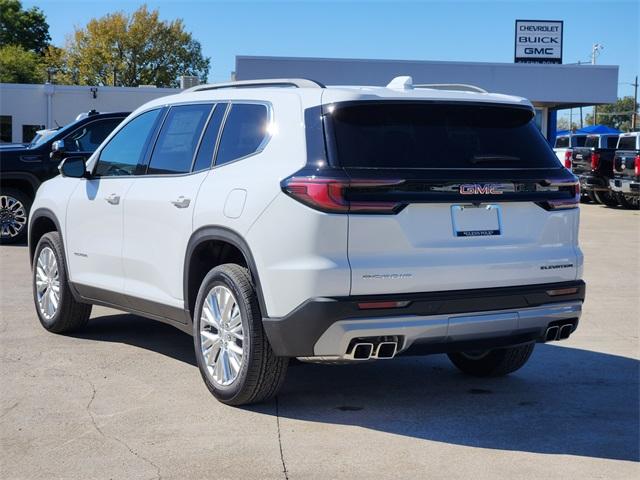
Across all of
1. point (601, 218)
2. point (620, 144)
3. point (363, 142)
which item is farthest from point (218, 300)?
point (620, 144)

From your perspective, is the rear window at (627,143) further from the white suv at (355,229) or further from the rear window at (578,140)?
the white suv at (355,229)

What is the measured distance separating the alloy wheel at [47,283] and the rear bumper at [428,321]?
3.05 metres

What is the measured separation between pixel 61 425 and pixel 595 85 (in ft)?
110

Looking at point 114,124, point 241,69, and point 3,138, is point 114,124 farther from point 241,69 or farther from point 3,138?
point 3,138

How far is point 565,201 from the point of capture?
5.45 m

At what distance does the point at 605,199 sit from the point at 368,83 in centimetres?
1159

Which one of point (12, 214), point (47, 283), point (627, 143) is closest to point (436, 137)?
point (47, 283)

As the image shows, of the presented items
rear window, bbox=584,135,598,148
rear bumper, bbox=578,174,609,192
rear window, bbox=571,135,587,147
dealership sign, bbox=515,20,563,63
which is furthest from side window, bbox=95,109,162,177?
dealership sign, bbox=515,20,563,63

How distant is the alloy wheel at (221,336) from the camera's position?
17.6ft

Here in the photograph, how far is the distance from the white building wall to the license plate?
34854 millimetres

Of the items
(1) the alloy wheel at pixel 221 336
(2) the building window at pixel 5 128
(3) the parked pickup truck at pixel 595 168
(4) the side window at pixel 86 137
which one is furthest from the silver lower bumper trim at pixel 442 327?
(2) the building window at pixel 5 128

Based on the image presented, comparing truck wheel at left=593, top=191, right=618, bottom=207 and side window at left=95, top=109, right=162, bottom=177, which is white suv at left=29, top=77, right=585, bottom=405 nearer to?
side window at left=95, top=109, right=162, bottom=177

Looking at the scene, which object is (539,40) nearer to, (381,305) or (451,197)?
(451,197)

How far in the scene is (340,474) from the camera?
4.45 metres
